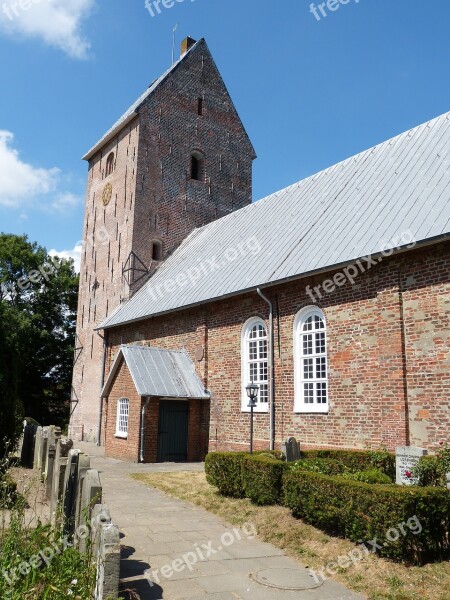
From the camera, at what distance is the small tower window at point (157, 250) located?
25.5 m

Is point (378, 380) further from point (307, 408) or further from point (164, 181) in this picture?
point (164, 181)

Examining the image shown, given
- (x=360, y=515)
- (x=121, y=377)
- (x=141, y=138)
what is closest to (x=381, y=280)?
(x=360, y=515)

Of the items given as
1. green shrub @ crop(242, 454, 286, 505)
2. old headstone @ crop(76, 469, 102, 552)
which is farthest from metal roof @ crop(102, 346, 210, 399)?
old headstone @ crop(76, 469, 102, 552)

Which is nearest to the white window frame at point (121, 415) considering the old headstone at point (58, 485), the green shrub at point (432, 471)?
the old headstone at point (58, 485)

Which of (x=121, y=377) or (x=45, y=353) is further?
(x=45, y=353)

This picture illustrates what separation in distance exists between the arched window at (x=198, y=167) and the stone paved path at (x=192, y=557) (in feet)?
65.1

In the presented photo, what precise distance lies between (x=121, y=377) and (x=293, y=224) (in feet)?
26.2

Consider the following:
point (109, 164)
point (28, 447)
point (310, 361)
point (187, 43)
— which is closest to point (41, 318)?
point (109, 164)

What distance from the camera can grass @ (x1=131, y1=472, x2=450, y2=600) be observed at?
6.09 meters

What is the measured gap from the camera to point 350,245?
13.5 meters

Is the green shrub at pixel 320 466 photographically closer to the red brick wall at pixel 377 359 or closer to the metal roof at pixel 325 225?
the red brick wall at pixel 377 359

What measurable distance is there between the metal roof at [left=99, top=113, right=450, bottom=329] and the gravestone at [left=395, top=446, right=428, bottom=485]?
4537mm

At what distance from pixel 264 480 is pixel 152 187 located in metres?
18.5

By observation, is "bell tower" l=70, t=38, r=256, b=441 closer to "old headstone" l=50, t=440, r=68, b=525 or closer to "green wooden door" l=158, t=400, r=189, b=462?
"green wooden door" l=158, t=400, r=189, b=462
